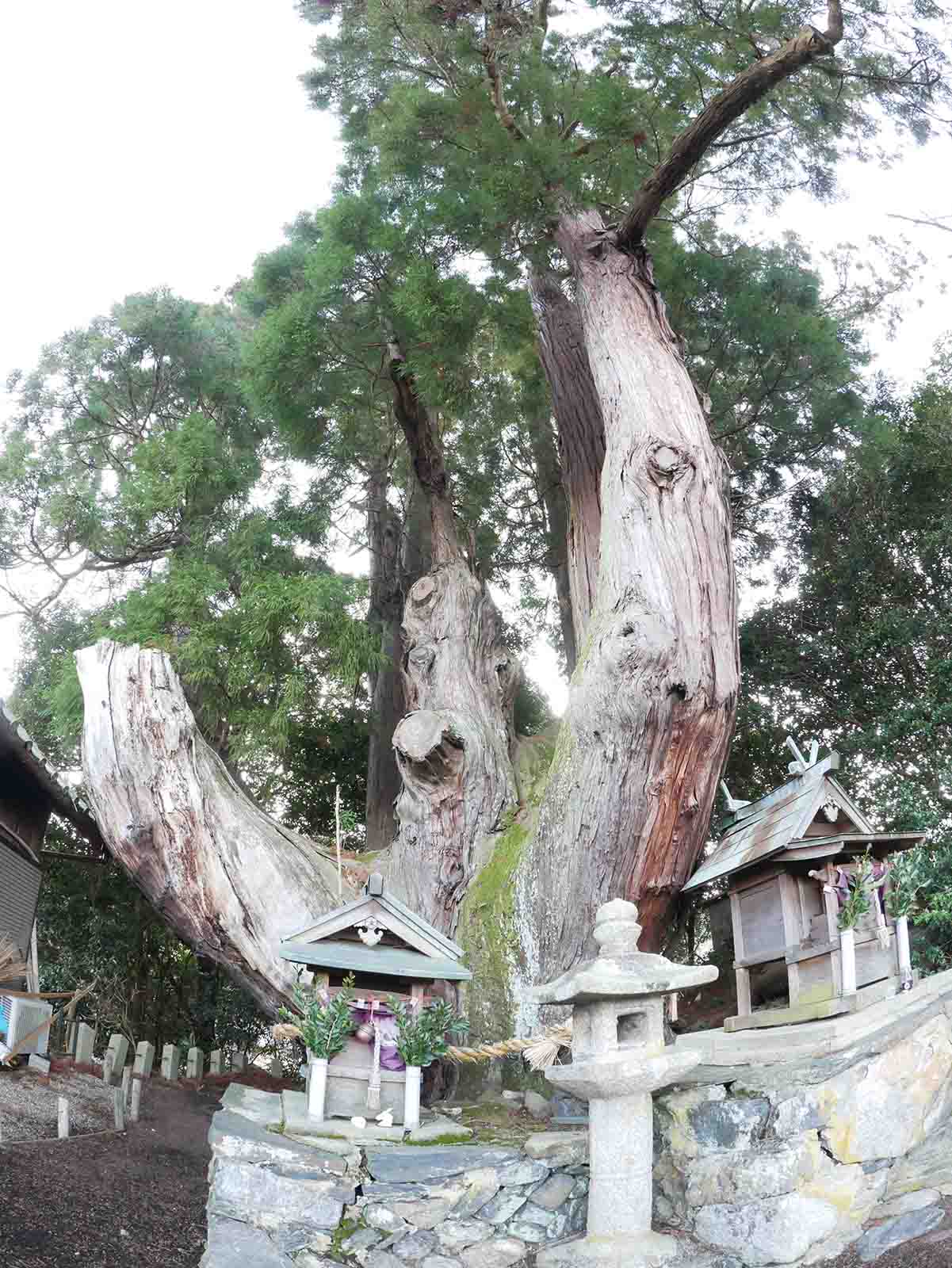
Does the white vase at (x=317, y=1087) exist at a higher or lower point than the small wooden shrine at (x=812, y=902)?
lower

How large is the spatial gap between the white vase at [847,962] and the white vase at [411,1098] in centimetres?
221

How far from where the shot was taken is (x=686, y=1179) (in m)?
4.89

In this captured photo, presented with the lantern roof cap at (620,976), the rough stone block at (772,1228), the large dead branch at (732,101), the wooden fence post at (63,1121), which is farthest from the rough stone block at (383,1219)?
the large dead branch at (732,101)

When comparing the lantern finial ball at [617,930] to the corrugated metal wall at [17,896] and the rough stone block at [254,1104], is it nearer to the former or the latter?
the rough stone block at [254,1104]

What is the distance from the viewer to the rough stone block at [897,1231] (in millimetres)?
4332

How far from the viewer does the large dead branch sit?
21.4 feet

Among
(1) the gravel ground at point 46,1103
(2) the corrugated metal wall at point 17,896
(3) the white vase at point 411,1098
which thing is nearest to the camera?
(3) the white vase at point 411,1098

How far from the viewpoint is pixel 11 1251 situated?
472 cm

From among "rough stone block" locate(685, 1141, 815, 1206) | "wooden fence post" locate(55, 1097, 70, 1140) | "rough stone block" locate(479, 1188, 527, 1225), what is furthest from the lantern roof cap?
"wooden fence post" locate(55, 1097, 70, 1140)

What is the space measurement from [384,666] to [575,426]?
2646mm

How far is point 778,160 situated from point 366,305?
12.7 feet

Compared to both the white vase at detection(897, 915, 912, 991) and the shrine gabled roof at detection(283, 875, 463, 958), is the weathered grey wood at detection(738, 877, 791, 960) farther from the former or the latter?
the shrine gabled roof at detection(283, 875, 463, 958)

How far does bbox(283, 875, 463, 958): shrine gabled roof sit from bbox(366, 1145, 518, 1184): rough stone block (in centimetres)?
83

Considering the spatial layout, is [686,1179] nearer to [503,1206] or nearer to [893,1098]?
[503,1206]
